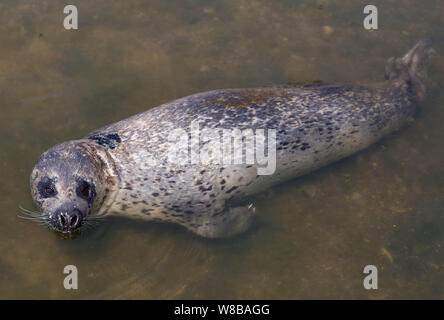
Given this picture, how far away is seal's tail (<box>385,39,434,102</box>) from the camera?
7.09 m

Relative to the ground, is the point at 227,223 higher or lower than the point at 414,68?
lower

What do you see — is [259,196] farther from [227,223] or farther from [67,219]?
[67,219]

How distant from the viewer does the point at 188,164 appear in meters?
5.39

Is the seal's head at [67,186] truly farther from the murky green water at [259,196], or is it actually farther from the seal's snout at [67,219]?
the murky green water at [259,196]

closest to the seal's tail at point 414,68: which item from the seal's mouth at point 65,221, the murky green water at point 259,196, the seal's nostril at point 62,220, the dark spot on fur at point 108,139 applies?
the murky green water at point 259,196

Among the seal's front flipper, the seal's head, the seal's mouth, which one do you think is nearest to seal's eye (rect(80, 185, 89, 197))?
the seal's head

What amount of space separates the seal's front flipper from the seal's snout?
132 cm

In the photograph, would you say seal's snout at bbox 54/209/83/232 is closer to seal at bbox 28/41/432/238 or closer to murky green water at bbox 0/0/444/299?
seal at bbox 28/41/432/238

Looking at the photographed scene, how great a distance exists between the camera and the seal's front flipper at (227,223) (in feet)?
18.4

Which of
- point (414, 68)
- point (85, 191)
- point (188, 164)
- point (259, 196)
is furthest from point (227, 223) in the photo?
point (414, 68)

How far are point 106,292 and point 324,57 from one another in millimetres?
4737

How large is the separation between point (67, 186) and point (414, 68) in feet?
16.7

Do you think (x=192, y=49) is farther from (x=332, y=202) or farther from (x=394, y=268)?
(x=394, y=268)
